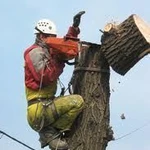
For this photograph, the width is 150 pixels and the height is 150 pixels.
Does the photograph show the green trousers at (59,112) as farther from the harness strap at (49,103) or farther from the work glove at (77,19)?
the work glove at (77,19)

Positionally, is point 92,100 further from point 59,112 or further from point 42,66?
point 42,66

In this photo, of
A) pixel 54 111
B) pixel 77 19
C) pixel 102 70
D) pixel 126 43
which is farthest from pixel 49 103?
pixel 126 43

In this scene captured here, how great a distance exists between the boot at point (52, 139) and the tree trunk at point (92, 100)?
12 centimetres

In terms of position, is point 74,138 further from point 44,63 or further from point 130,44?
point 130,44

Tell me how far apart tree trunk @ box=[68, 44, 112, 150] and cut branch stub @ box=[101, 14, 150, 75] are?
6.6 inches

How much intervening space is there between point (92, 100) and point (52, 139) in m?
0.69

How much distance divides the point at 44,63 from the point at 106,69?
32.1 inches

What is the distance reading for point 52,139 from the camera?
535cm

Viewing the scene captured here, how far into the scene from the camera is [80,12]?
5223 millimetres

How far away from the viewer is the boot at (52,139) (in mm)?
5277

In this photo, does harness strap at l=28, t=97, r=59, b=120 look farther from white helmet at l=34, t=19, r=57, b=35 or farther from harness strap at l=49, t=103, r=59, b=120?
white helmet at l=34, t=19, r=57, b=35

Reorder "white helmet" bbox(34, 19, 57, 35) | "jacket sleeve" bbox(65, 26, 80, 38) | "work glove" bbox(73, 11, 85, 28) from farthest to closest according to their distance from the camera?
"white helmet" bbox(34, 19, 57, 35), "jacket sleeve" bbox(65, 26, 80, 38), "work glove" bbox(73, 11, 85, 28)

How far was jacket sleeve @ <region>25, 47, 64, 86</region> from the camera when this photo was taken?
5.30m

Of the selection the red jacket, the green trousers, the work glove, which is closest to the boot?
the green trousers
